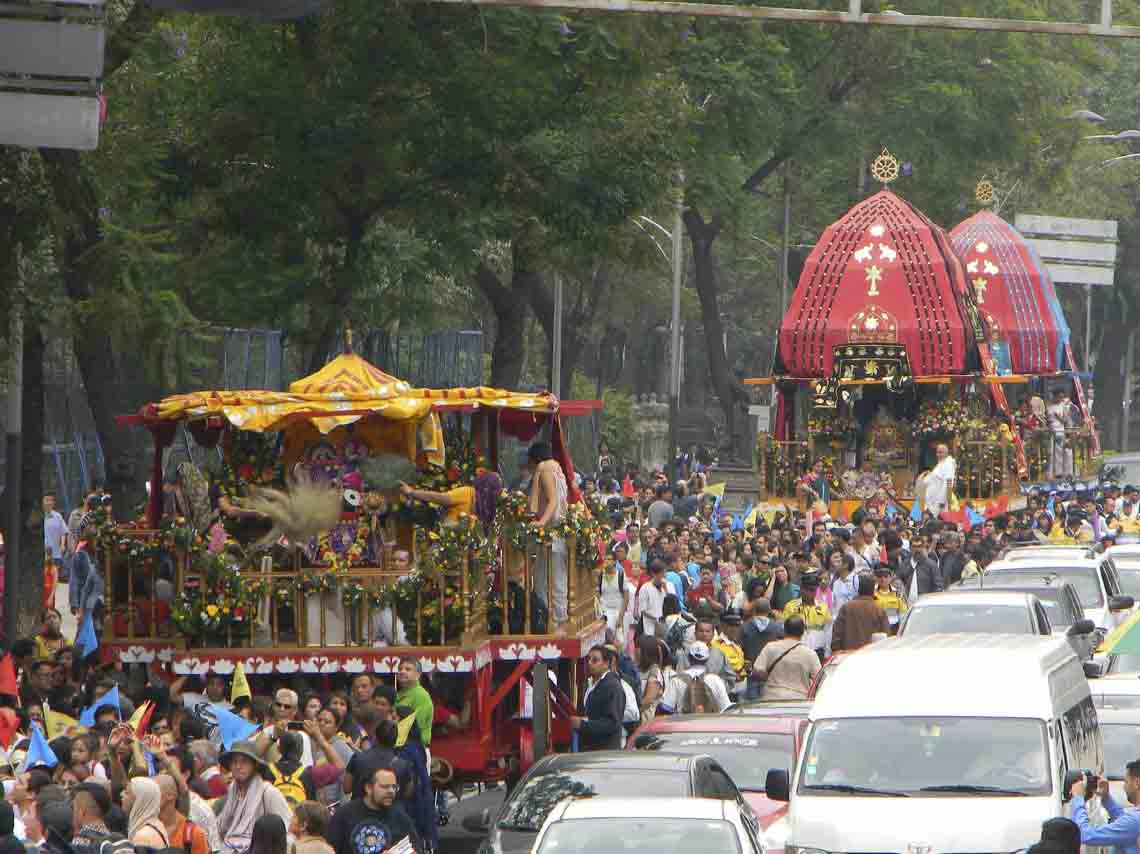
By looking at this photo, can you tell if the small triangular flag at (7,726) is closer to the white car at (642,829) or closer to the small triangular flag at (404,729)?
the small triangular flag at (404,729)

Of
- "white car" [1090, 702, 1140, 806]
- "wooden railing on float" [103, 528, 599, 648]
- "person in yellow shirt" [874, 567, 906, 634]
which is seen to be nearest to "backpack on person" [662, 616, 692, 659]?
"wooden railing on float" [103, 528, 599, 648]

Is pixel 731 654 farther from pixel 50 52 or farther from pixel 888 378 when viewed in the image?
pixel 888 378

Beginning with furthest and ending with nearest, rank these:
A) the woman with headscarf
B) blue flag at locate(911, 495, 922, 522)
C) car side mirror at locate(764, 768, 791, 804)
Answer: blue flag at locate(911, 495, 922, 522) < car side mirror at locate(764, 768, 791, 804) < the woman with headscarf

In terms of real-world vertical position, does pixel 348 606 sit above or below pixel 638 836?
above

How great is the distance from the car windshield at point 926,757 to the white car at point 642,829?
1657mm

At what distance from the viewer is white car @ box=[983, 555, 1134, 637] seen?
2431cm

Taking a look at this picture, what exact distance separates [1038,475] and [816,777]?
35.5 m

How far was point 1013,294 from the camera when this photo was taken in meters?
51.8


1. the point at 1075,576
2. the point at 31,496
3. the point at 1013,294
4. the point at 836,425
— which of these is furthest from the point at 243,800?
the point at 1013,294

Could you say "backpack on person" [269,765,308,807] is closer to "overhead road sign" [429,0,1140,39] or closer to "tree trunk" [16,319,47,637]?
"overhead road sign" [429,0,1140,39]

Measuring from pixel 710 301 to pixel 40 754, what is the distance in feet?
131

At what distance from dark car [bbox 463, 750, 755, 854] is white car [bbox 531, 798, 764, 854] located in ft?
4.09

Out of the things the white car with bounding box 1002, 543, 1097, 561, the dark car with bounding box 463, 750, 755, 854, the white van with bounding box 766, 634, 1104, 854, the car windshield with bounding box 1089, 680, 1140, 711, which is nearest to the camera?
the white van with bounding box 766, 634, 1104, 854

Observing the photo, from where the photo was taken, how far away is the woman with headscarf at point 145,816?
436 inches
